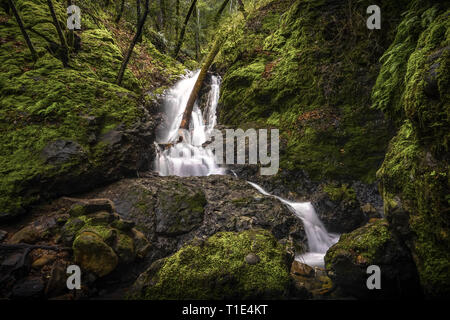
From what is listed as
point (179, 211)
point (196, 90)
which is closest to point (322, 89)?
point (179, 211)

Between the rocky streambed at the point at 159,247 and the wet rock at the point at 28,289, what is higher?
the rocky streambed at the point at 159,247

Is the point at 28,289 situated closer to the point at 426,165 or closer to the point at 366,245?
the point at 366,245

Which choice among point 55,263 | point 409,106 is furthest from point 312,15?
point 55,263

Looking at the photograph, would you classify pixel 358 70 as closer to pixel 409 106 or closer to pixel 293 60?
pixel 293 60

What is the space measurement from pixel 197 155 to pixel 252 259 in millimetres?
5964

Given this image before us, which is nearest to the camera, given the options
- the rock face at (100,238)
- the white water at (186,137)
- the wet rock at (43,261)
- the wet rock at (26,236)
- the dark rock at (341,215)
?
the wet rock at (43,261)

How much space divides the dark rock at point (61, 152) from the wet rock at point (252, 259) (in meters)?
4.64

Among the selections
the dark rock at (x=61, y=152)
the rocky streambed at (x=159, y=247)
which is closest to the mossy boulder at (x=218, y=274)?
the rocky streambed at (x=159, y=247)

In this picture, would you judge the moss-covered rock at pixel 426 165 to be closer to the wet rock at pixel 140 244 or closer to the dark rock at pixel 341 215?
the dark rock at pixel 341 215

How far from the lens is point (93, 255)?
11.9 feet

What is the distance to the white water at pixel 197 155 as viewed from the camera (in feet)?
18.3

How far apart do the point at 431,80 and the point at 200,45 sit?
21.6m

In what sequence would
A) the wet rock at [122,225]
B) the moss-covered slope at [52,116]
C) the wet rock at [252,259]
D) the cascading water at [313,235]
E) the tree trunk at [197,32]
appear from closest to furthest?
the wet rock at [252,259], the wet rock at [122,225], the moss-covered slope at [52,116], the cascading water at [313,235], the tree trunk at [197,32]

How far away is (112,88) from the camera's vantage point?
718 cm
